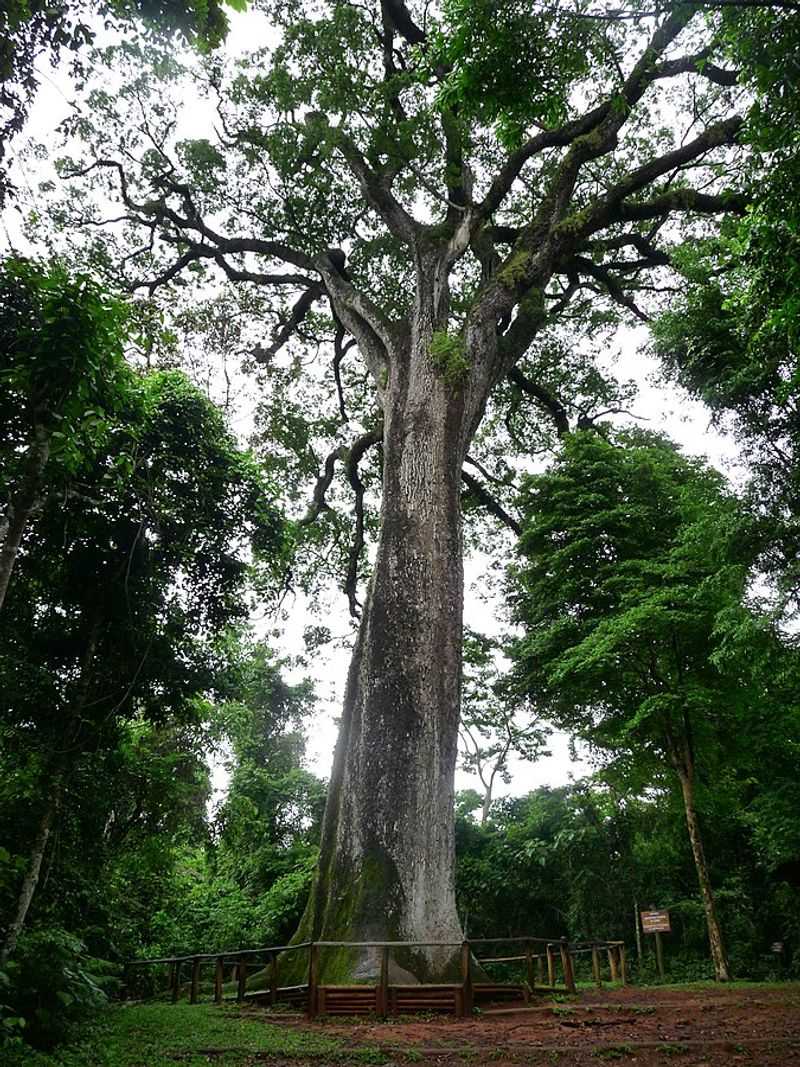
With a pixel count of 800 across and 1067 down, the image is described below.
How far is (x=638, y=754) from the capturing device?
11.4m

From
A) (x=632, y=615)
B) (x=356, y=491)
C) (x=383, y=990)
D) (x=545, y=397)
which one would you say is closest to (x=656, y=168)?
(x=545, y=397)

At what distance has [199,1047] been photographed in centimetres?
431

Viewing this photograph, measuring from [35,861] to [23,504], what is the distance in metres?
3.87

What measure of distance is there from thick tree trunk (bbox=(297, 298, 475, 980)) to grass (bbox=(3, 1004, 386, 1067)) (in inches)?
40.1

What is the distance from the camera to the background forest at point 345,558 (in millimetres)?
4609

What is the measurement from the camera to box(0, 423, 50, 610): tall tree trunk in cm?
394

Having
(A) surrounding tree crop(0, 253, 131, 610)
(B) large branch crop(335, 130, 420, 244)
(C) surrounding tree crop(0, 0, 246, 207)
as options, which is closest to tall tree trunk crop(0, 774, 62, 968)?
(A) surrounding tree crop(0, 253, 131, 610)

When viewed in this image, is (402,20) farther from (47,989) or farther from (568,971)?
(568,971)

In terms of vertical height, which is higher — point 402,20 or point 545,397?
point 402,20

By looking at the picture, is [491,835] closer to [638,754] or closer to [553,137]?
[638,754]

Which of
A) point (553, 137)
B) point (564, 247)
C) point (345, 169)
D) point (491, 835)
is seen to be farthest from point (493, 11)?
point (491, 835)

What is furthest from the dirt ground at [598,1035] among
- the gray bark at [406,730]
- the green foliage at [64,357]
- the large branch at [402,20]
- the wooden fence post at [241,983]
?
the large branch at [402,20]

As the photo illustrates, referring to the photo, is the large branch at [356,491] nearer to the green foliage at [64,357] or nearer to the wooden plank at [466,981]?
the green foliage at [64,357]

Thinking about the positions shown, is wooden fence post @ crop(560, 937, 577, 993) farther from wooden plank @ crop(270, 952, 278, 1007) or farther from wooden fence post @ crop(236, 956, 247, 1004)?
wooden fence post @ crop(236, 956, 247, 1004)
